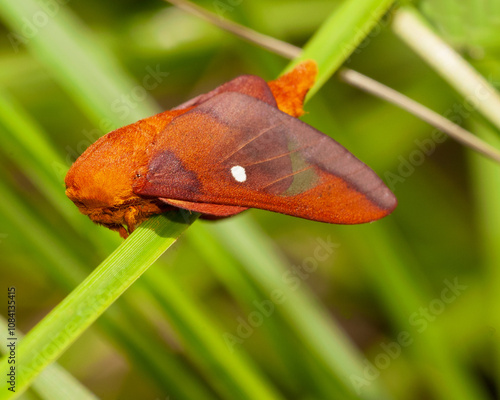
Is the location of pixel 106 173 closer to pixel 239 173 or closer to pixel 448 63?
pixel 239 173

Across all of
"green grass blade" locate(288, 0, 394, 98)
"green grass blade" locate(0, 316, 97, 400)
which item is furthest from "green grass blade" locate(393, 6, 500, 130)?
"green grass blade" locate(0, 316, 97, 400)

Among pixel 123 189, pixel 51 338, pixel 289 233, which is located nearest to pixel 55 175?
pixel 123 189

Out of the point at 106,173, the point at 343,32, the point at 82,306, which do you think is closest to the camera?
the point at 82,306

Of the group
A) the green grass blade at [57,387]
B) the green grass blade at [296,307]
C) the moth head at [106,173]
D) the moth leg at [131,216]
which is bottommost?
the green grass blade at [57,387]

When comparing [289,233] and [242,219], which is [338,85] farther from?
[242,219]

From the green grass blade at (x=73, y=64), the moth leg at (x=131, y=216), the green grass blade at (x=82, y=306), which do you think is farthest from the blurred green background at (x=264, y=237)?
the green grass blade at (x=82, y=306)

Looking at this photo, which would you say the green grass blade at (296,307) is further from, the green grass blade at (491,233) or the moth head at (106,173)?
the moth head at (106,173)

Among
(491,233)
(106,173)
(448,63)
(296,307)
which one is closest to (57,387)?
(106,173)
